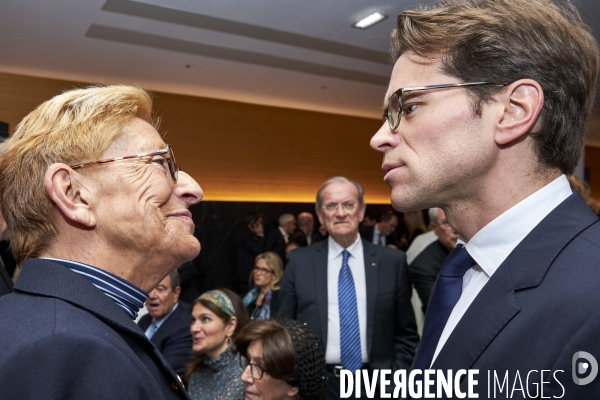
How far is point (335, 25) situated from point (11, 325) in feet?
17.6

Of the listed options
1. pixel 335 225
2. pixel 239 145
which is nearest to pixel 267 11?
pixel 335 225

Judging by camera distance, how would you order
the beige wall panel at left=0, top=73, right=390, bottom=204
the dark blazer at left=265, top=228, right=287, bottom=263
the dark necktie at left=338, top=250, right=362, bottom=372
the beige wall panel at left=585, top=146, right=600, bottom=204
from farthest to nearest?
the beige wall panel at left=585, top=146, right=600, bottom=204 → the beige wall panel at left=0, top=73, right=390, bottom=204 → the dark blazer at left=265, top=228, right=287, bottom=263 → the dark necktie at left=338, top=250, right=362, bottom=372

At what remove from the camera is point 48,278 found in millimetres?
1029

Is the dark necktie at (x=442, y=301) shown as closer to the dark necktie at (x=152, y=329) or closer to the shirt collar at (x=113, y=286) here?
the shirt collar at (x=113, y=286)

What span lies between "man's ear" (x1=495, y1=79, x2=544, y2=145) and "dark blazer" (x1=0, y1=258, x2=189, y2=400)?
86cm

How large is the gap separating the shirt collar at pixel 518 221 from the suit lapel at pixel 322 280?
1.99 metres

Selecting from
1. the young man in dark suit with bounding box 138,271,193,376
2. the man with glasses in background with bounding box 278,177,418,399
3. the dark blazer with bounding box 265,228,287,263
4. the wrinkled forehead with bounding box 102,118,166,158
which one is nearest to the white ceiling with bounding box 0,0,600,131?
the dark blazer with bounding box 265,228,287,263

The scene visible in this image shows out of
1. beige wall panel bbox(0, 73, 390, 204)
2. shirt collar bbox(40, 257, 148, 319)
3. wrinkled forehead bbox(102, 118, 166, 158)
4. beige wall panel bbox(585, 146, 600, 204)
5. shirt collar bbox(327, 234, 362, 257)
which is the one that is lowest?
shirt collar bbox(40, 257, 148, 319)

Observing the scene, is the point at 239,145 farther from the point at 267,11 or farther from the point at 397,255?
the point at 397,255

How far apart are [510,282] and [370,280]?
2.13 metres

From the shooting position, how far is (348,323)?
2.97m

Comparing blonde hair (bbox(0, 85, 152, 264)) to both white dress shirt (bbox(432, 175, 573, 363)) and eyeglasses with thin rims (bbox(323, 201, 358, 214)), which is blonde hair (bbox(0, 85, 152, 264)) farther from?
eyeglasses with thin rims (bbox(323, 201, 358, 214))

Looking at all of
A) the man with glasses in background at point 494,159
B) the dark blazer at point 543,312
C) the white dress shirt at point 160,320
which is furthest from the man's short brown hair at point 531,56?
the white dress shirt at point 160,320

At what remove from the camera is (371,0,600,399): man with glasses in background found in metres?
0.95
